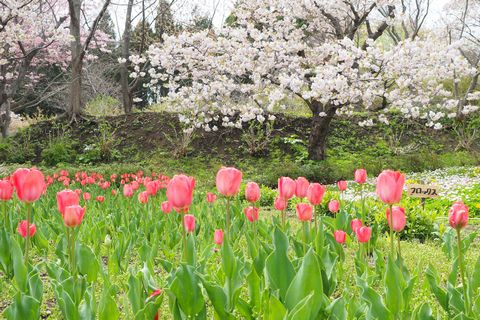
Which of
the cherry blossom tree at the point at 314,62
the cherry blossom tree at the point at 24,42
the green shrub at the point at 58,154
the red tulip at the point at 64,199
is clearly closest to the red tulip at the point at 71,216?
the red tulip at the point at 64,199

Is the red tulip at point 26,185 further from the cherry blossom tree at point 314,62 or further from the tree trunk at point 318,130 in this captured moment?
the tree trunk at point 318,130

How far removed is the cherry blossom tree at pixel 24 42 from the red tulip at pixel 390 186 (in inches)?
451

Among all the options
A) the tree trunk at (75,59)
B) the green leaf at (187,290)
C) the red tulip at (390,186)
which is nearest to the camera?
the green leaf at (187,290)

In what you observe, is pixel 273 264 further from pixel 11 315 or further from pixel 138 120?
pixel 138 120

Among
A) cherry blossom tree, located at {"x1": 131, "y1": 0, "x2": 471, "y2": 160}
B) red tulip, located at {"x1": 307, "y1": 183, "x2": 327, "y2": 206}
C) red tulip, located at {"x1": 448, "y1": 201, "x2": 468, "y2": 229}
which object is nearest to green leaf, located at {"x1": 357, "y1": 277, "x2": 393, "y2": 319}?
red tulip, located at {"x1": 448, "y1": 201, "x2": 468, "y2": 229}

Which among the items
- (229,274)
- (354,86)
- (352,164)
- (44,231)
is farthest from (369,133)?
(229,274)

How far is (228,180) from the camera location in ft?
5.72

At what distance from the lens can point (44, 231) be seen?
3.29 meters

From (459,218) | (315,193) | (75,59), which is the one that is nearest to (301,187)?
(315,193)

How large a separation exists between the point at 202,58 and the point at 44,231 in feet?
28.0

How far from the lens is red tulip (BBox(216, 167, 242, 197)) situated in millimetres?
1739

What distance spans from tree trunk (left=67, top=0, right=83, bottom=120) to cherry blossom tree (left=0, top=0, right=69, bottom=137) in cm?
33

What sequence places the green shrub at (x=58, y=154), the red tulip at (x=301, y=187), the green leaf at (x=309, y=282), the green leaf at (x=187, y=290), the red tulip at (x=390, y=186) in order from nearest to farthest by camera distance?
the green leaf at (x=309, y=282)
the green leaf at (x=187, y=290)
the red tulip at (x=390, y=186)
the red tulip at (x=301, y=187)
the green shrub at (x=58, y=154)

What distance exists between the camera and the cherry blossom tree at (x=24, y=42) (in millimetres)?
12508
